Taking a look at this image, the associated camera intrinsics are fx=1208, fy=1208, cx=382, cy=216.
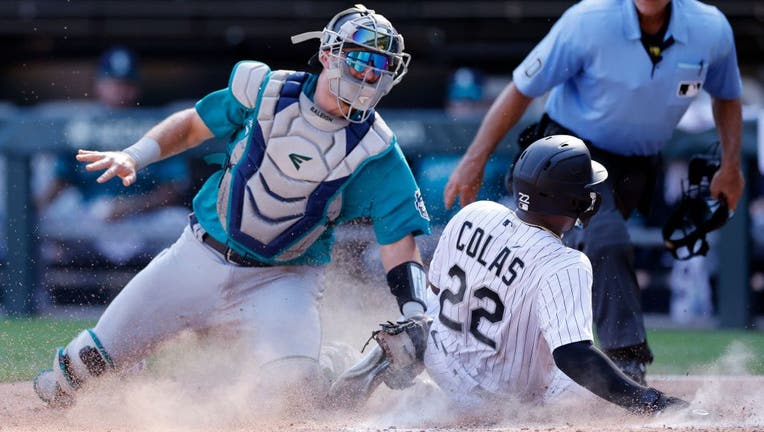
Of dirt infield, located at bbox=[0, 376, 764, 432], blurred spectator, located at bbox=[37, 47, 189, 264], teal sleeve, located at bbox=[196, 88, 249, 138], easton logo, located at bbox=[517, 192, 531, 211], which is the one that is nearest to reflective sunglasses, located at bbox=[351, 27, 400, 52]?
teal sleeve, located at bbox=[196, 88, 249, 138]

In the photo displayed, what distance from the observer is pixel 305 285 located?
4.99m

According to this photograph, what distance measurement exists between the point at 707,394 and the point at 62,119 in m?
5.58

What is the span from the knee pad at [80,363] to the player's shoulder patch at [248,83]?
1.12m

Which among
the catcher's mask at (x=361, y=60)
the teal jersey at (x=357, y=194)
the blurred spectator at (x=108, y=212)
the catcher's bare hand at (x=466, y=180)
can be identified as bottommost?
the blurred spectator at (x=108, y=212)

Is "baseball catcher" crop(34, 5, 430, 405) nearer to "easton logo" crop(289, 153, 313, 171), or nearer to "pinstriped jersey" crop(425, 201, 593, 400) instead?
"easton logo" crop(289, 153, 313, 171)

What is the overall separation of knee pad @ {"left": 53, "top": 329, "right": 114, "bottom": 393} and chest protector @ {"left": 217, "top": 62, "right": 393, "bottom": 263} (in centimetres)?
70

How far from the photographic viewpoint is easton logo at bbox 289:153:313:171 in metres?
4.72

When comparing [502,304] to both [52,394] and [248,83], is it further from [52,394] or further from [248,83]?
[52,394]

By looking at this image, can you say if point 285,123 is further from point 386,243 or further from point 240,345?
point 240,345

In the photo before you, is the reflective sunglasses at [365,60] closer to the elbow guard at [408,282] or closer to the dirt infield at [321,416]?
the elbow guard at [408,282]

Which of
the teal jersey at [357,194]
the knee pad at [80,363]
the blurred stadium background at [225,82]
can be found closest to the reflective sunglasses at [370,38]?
the teal jersey at [357,194]

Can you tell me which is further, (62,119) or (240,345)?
(62,119)

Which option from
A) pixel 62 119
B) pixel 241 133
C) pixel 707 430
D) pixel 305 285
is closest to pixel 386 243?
pixel 305 285

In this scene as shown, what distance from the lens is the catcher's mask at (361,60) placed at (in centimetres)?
463
